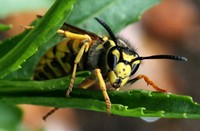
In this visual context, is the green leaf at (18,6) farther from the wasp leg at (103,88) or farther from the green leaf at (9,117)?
the wasp leg at (103,88)

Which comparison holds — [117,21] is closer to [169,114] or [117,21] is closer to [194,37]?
[169,114]

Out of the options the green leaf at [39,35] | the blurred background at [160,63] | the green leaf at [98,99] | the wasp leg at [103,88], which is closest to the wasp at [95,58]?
the wasp leg at [103,88]

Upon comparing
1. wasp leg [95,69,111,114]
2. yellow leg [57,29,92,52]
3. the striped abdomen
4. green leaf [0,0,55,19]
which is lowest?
the striped abdomen

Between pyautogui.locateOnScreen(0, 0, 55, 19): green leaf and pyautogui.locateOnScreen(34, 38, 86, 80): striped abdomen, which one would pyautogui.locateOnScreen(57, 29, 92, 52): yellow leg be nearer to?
pyautogui.locateOnScreen(34, 38, 86, 80): striped abdomen

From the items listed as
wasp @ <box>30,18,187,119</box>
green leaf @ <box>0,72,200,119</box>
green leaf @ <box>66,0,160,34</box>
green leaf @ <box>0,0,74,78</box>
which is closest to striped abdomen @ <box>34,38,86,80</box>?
wasp @ <box>30,18,187,119</box>

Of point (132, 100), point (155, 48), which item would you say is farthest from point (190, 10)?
point (132, 100)

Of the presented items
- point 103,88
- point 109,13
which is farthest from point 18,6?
point 103,88
